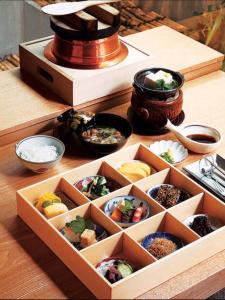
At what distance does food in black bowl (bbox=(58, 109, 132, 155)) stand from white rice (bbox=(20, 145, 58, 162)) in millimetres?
109

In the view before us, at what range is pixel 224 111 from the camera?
2.33m

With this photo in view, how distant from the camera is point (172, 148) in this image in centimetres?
208

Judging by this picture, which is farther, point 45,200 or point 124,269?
point 45,200

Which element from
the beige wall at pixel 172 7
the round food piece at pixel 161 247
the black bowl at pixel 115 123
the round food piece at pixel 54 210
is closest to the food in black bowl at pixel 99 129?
the black bowl at pixel 115 123

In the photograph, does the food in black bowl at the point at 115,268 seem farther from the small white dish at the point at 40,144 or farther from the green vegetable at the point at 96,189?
the small white dish at the point at 40,144

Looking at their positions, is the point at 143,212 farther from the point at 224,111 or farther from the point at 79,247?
the point at 224,111

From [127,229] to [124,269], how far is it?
0.12 metres

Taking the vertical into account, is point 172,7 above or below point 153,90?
below

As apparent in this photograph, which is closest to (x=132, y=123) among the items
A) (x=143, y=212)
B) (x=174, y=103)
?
(x=174, y=103)

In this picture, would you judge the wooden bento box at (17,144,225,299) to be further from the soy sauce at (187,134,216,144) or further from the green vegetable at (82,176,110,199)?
the soy sauce at (187,134,216,144)

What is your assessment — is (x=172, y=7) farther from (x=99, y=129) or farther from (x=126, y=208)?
(x=126, y=208)

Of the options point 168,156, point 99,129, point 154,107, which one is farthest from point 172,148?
point 99,129

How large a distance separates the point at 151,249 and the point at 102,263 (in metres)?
0.14

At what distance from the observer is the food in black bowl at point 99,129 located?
6.55ft
